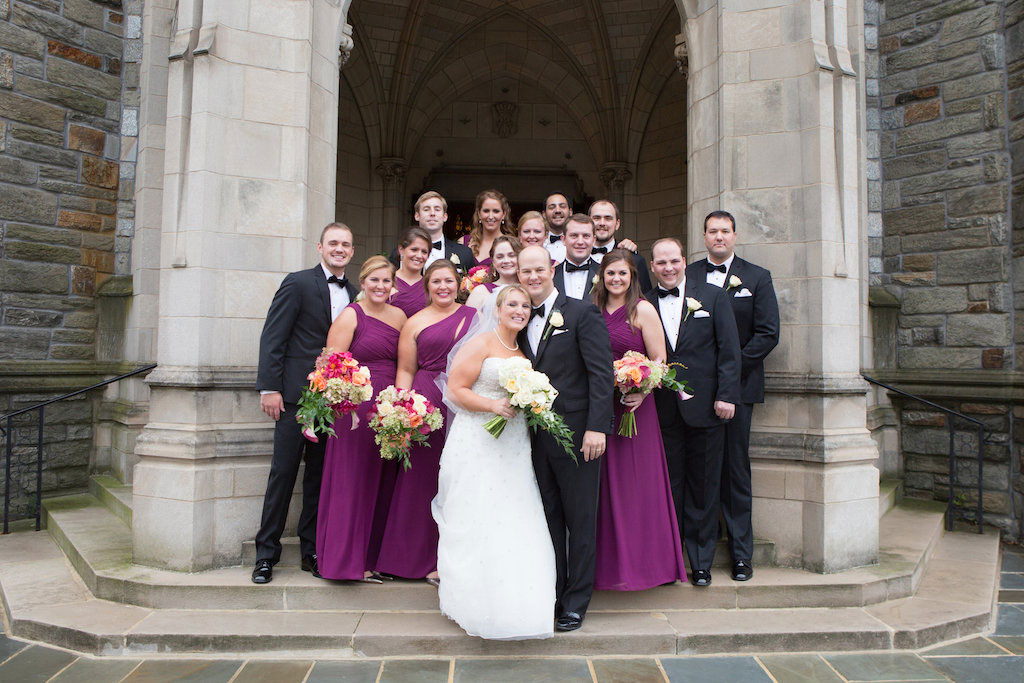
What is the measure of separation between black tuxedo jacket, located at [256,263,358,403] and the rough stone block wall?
5.57m

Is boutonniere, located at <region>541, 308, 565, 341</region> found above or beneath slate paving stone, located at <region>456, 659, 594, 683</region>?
above

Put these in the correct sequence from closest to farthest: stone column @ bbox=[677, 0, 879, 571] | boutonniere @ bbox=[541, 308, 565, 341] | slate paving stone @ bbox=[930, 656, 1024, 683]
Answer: slate paving stone @ bbox=[930, 656, 1024, 683] → boutonniere @ bbox=[541, 308, 565, 341] → stone column @ bbox=[677, 0, 879, 571]

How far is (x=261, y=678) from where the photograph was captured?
11.6ft

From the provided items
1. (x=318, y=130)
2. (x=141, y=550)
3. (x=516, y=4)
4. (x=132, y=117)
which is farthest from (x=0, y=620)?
(x=516, y=4)

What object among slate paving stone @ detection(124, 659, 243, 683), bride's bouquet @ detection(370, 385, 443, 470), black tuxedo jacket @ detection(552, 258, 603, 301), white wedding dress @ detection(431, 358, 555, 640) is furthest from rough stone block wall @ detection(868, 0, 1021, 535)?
slate paving stone @ detection(124, 659, 243, 683)

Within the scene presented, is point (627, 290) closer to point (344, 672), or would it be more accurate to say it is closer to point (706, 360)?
point (706, 360)

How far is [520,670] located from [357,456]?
59.5 inches

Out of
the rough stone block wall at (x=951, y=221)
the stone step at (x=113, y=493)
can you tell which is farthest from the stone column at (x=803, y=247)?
the stone step at (x=113, y=493)

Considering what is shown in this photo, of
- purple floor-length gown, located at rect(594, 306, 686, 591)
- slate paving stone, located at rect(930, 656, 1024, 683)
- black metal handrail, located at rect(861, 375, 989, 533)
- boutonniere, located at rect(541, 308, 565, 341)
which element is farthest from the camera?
black metal handrail, located at rect(861, 375, 989, 533)

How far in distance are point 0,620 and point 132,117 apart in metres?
4.75

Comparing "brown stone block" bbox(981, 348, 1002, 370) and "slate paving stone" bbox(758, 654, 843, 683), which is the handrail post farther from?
"brown stone block" bbox(981, 348, 1002, 370)

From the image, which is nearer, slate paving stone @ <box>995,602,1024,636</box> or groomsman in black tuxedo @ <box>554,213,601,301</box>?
slate paving stone @ <box>995,602,1024,636</box>

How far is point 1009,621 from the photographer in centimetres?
445

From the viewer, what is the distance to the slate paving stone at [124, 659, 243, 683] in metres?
3.53
